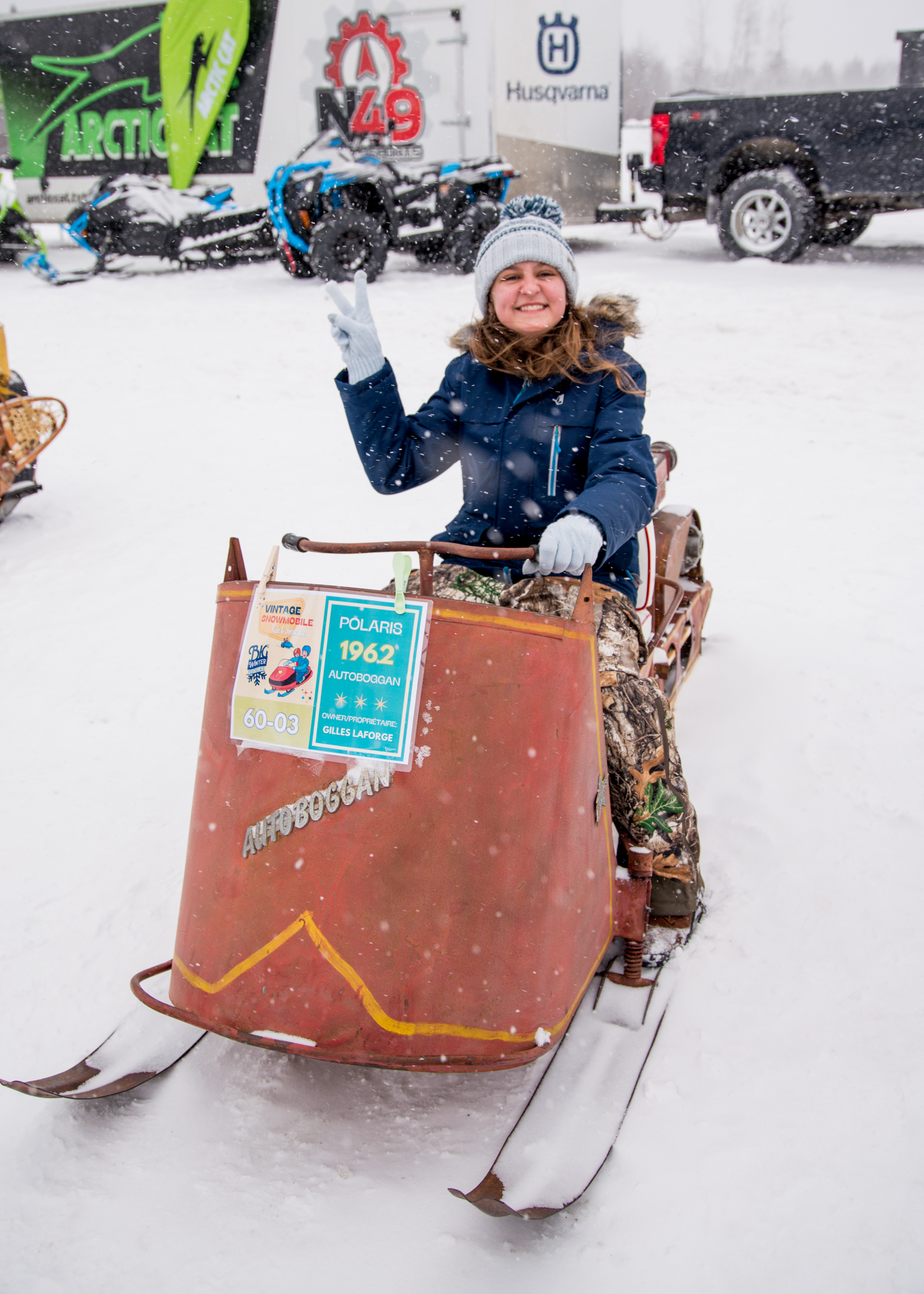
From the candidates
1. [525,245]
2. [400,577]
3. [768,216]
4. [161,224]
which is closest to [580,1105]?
[400,577]

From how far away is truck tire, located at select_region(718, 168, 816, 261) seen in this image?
8562mm

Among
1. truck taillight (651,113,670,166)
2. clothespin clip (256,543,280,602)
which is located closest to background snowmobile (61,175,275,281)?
truck taillight (651,113,670,166)

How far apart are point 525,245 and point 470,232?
8.25m

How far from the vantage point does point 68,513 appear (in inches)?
221

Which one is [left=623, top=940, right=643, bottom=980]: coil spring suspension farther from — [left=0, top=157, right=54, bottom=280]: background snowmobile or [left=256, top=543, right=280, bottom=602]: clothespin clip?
[left=0, top=157, right=54, bottom=280]: background snowmobile

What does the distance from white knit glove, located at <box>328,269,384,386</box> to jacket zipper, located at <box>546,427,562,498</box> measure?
48 cm

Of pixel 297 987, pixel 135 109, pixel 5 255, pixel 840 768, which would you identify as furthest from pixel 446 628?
pixel 135 109

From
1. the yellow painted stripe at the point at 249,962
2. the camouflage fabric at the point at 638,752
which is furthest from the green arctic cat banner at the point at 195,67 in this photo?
the yellow painted stripe at the point at 249,962

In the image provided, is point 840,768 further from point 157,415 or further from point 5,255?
point 5,255

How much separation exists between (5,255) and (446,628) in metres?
13.0

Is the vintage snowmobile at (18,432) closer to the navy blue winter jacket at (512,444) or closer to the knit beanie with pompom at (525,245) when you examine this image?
the navy blue winter jacket at (512,444)

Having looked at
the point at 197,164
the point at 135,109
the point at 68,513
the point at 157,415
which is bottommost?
the point at 68,513

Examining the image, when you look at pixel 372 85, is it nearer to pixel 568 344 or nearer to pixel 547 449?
pixel 568 344

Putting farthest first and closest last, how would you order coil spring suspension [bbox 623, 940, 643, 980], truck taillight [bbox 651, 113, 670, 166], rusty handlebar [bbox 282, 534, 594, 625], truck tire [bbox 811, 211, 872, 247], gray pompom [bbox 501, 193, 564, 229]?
1. truck tire [bbox 811, 211, 872, 247]
2. truck taillight [bbox 651, 113, 670, 166]
3. gray pompom [bbox 501, 193, 564, 229]
4. coil spring suspension [bbox 623, 940, 643, 980]
5. rusty handlebar [bbox 282, 534, 594, 625]
